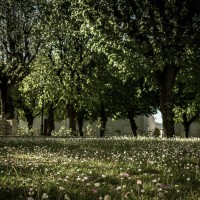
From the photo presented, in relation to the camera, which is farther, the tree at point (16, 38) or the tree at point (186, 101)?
the tree at point (186, 101)

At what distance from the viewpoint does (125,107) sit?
5366 cm

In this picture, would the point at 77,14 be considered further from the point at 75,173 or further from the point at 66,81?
the point at 75,173

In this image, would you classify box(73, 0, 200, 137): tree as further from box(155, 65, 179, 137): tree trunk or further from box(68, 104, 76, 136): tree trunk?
box(68, 104, 76, 136): tree trunk

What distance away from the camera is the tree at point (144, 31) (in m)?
25.3

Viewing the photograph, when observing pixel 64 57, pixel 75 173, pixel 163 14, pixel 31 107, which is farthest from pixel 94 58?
pixel 75 173

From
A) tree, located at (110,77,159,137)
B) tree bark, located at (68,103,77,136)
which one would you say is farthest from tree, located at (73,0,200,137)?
tree, located at (110,77,159,137)

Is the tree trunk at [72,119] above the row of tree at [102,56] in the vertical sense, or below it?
below

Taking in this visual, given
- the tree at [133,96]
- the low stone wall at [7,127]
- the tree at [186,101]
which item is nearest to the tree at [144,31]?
the low stone wall at [7,127]

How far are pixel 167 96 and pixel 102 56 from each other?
17145 mm

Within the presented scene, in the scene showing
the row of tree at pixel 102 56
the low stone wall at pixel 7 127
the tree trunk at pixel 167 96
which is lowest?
the low stone wall at pixel 7 127

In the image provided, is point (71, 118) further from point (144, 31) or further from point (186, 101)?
point (144, 31)

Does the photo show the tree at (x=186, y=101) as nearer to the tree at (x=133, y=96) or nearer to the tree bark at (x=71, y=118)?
the tree at (x=133, y=96)

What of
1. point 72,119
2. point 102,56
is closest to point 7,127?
point 72,119

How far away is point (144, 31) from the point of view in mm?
26219
